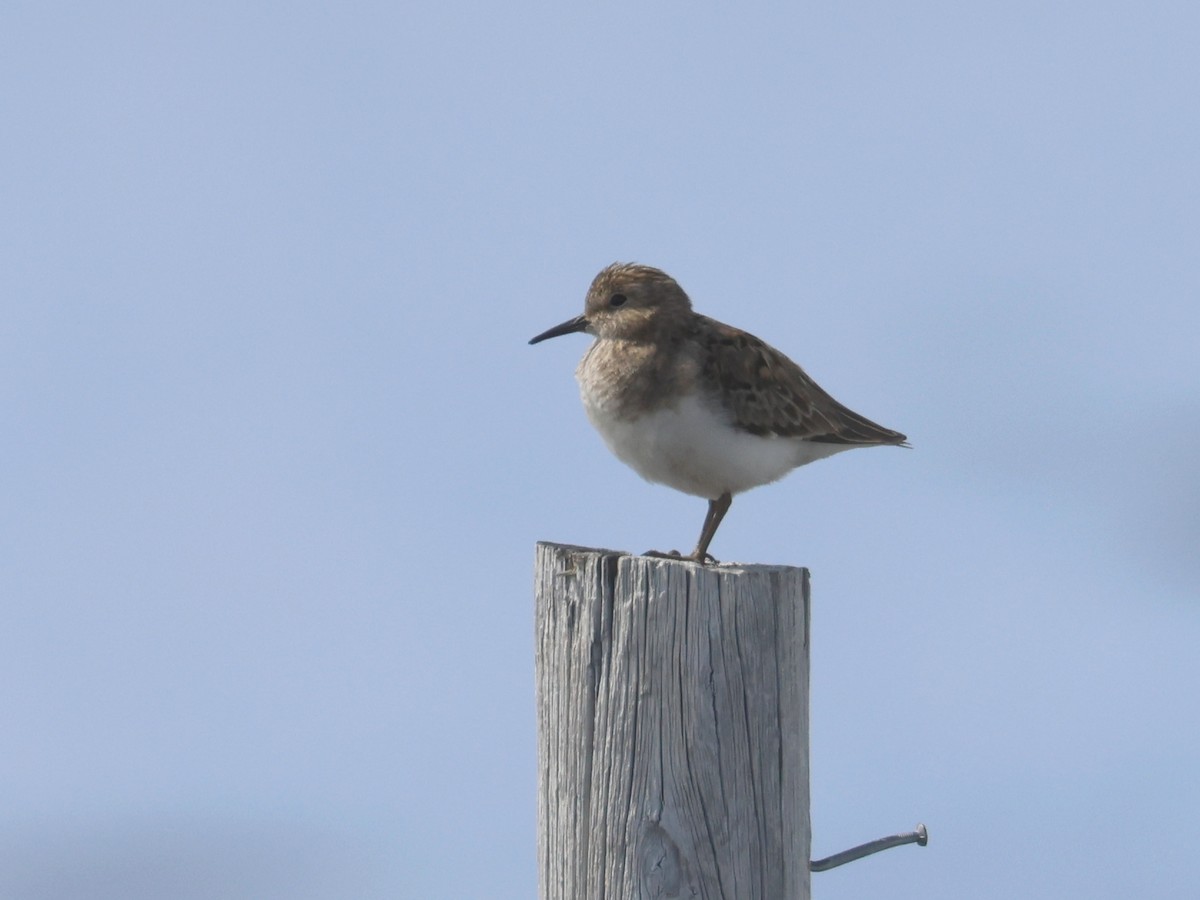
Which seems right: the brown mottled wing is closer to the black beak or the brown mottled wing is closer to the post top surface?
the black beak

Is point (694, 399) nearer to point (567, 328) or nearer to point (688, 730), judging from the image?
point (567, 328)

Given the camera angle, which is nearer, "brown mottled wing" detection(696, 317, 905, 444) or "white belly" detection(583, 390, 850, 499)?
"white belly" detection(583, 390, 850, 499)

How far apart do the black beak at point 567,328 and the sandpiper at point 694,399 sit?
64 mm

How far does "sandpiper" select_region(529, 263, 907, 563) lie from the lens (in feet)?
23.7

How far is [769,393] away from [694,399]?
44 cm

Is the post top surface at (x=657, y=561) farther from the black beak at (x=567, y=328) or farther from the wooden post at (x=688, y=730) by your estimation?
the black beak at (x=567, y=328)

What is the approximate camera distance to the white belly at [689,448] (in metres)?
7.20

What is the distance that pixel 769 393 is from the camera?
24.6ft

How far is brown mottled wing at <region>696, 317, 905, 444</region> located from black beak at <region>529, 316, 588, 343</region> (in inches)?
27.7

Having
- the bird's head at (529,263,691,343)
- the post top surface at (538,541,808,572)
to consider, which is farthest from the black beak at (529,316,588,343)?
the post top surface at (538,541,808,572)

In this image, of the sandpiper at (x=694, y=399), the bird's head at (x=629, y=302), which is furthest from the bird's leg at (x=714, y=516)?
the bird's head at (x=629, y=302)

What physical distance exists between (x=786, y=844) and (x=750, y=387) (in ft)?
10.6

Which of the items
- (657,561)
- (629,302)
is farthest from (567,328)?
(657,561)

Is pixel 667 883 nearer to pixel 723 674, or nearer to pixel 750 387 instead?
pixel 723 674
